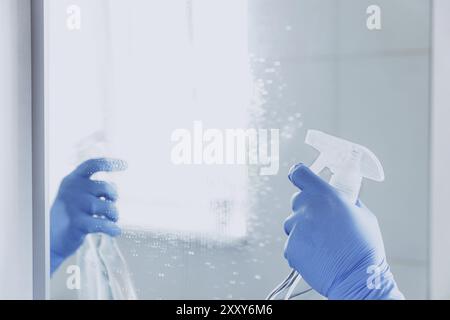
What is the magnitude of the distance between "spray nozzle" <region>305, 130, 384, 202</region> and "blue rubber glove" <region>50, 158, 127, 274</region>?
1.24 ft

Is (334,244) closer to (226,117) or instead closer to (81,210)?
(226,117)

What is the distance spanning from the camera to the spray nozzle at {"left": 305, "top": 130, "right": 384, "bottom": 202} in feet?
3.15

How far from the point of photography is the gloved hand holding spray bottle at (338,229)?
3.14ft

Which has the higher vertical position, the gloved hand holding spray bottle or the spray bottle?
the spray bottle

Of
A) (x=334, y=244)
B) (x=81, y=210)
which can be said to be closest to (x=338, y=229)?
(x=334, y=244)

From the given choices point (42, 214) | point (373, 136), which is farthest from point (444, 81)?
point (42, 214)

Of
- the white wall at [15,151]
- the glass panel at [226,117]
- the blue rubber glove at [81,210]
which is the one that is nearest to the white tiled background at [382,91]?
the glass panel at [226,117]

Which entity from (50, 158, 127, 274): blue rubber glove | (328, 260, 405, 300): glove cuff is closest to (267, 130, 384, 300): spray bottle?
(328, 260, 405, 300): glove cuff

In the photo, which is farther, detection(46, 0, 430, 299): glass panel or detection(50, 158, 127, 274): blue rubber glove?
detection(50, 158, 127, 274): blue rubber glove

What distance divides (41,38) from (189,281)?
56 cm

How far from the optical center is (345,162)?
3.18 feet

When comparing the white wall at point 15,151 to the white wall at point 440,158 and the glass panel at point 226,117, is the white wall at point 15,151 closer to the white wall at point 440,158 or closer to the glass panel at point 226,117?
the glass panel at point 226,117

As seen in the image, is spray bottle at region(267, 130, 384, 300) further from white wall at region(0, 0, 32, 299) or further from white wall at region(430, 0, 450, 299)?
white wall at region(0, 0, 32, 299)

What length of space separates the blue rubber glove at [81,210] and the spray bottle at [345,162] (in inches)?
14.6
